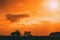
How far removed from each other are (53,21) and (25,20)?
75 cm

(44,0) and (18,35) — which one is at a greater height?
(44,0)

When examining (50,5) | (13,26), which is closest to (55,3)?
(50,5)

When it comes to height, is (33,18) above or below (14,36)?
above

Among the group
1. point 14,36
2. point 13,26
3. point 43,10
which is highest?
point 43,10

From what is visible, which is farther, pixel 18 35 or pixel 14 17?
pixel 14 17

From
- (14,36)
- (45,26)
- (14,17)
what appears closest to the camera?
(14,36)

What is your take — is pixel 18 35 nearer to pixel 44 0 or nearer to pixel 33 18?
pixel 33 18

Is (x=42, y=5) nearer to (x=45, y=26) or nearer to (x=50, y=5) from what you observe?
(x=50, y=5)

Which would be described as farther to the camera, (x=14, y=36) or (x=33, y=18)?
(x=33, y=18)

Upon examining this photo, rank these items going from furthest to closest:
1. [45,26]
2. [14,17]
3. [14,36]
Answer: [14,17] < [45,26] < [14,36]

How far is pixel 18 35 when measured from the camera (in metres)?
3.89

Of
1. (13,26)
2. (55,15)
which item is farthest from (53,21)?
(13,26)

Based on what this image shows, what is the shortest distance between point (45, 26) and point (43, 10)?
1.49ft

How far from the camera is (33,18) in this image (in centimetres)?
463
